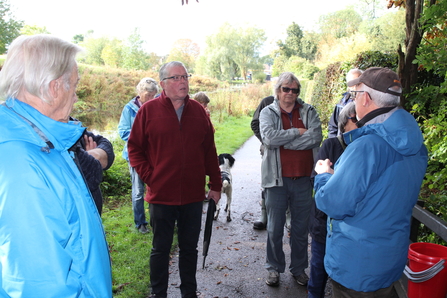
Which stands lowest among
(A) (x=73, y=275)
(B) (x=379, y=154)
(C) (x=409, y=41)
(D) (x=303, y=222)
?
(D) (x=303, y=222)

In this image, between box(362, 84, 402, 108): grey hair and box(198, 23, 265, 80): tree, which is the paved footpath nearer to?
box(362, 84, 402, 108): grey hair

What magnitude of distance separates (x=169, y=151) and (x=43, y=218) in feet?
7.16

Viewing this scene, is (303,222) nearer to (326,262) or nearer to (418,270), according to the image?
(418,270)

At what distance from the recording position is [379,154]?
2064 mm

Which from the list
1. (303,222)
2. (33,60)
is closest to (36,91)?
(33,60)

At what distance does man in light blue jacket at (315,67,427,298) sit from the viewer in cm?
207

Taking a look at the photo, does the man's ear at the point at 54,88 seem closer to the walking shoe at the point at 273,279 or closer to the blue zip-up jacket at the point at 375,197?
the blue zip-up jacket at the point at 375,197

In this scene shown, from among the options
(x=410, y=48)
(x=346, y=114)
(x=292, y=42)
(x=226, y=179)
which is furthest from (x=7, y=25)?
(x=346, y=114)

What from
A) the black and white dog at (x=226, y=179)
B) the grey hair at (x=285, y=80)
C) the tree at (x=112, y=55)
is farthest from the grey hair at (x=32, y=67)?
the tree at (x=112, y=55)

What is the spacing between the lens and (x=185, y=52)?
254 feet

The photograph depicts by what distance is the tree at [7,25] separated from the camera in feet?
119

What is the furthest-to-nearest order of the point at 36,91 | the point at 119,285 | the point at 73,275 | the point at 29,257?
the point at 119,285 < the point at 36,91 < the point at 73,275 < the point at 29,257

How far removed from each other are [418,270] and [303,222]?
139cm

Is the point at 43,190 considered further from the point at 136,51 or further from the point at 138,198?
the point at 136,51
